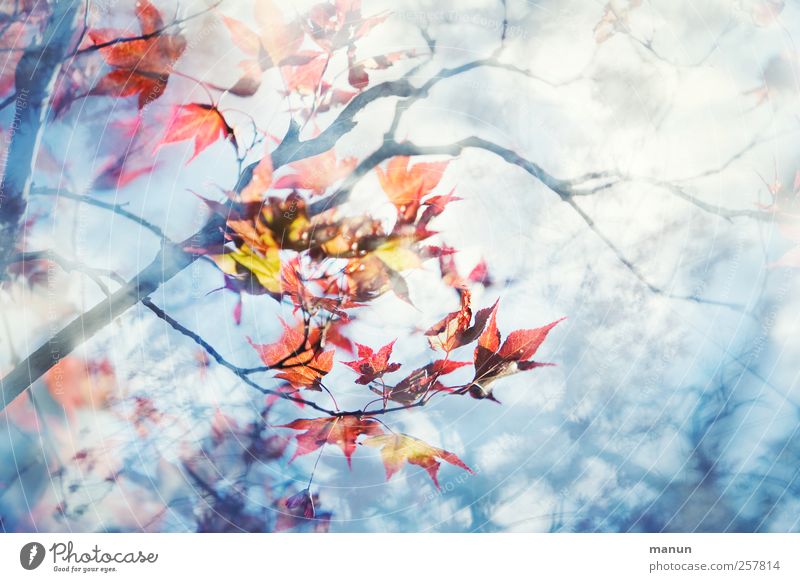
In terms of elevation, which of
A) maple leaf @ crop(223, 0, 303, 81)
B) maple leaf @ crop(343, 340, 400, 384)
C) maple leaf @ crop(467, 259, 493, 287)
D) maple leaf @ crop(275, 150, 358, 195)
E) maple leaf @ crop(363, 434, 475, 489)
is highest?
maple leaf @ crop(223, 0, 303, 81)

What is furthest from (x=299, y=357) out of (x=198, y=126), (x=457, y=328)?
(x=198, y=126)

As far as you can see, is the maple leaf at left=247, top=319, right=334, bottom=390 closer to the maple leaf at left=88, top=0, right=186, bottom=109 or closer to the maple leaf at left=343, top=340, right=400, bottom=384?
the maple leaf at left=343, top=340, right=400, bottom=384

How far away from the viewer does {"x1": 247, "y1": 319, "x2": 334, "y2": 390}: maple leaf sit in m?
0.73

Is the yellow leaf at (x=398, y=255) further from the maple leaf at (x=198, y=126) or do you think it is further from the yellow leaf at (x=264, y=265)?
the maple leaf at (x=198, y=126)

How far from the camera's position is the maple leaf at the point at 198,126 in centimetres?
72

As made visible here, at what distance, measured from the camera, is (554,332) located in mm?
733

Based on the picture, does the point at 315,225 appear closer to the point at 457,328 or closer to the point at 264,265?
the point at 264,265

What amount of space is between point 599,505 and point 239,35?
2.57 feet
